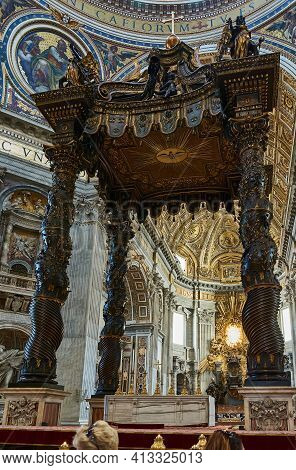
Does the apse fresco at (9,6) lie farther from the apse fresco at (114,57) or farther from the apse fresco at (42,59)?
the apse fresco at (114,57)

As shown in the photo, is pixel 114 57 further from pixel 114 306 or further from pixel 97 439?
pixel 97 439

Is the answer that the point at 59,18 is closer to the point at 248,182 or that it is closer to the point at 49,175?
the point at 49,175

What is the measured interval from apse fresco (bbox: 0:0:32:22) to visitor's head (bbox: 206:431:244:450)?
13525 mm

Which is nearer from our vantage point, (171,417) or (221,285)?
(171,417)

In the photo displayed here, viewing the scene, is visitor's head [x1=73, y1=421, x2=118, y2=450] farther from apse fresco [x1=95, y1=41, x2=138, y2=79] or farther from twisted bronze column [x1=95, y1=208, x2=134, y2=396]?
apse fresco [x1=95, y1=41, x2=138, y2=79]

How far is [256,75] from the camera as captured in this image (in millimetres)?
5055

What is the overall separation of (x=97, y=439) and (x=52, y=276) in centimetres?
327

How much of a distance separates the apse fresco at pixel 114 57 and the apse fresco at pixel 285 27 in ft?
14.0

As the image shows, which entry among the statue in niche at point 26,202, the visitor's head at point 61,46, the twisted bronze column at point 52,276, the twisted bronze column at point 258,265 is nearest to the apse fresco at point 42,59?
the visitor's head at point 61,46

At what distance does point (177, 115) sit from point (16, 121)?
7632 millimetres

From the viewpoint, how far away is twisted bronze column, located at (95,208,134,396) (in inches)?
270

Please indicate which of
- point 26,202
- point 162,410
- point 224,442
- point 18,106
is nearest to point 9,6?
point 18,106

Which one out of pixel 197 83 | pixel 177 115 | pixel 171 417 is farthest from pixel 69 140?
pixel 171 417

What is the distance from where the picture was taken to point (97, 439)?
1799mm
